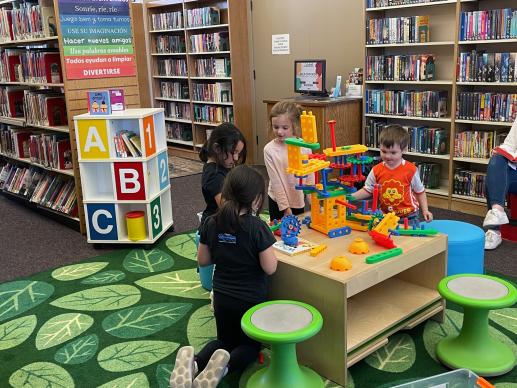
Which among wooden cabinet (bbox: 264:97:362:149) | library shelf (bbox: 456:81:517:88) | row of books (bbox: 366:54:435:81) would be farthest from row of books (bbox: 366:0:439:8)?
wooden cabinet (bbox: 264:97:362:149)

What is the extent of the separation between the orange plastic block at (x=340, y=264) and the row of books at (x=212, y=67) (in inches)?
186

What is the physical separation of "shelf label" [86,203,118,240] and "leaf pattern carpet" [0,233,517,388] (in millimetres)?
316

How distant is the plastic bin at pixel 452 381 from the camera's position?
185 centimetres

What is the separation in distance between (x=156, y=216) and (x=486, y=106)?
2.75 m

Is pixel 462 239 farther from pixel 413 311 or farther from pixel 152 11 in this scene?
pixel 152 11

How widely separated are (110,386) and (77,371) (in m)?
0.23

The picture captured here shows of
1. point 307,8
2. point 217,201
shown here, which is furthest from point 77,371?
point 307,8

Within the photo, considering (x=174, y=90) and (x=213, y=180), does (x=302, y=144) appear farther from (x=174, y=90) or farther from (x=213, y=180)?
(x=174, y=90)

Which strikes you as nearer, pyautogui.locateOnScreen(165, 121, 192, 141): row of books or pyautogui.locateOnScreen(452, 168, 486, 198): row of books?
pyautogui.locateOnScreen(452, 168, 486, 198): row of books

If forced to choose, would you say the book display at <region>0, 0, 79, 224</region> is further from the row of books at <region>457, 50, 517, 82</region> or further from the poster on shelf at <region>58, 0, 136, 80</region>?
the row of books at <region>457, 50, 517, 82</region>

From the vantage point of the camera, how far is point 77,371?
7.68ft

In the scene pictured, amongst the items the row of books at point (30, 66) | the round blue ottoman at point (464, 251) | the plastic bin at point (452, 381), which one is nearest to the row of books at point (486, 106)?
the round blue ottoman at point (464, 251)

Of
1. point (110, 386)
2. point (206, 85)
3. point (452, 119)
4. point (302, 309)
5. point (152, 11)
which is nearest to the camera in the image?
point (302, 309)

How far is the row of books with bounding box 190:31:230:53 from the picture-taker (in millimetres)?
6418
